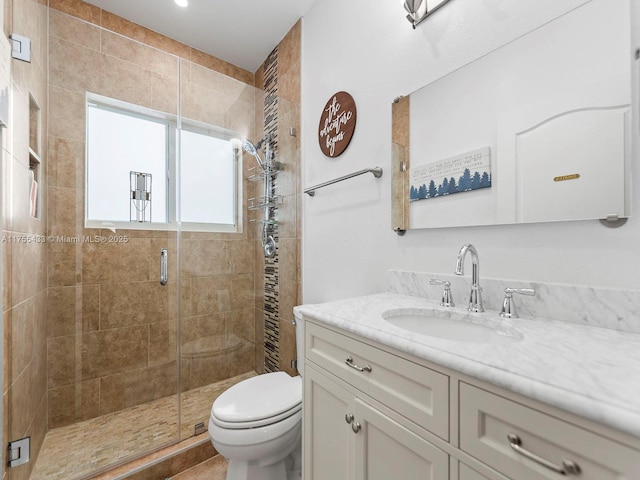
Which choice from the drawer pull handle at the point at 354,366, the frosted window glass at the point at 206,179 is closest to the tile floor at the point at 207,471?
the drawer pull handle at the point at 354,366

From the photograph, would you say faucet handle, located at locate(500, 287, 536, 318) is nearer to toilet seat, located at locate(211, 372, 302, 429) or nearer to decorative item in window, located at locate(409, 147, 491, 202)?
decorative item in window, located at locate(409, 147, 491, 202)

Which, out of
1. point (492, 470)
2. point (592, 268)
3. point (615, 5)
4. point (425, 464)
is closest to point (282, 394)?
point (425, 464)

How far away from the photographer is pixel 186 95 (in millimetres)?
2018

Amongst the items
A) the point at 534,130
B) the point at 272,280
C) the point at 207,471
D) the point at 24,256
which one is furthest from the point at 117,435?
the point at 534,130

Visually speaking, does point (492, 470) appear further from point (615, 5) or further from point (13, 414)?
point (13, 414)

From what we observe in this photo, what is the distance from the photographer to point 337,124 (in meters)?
1.63

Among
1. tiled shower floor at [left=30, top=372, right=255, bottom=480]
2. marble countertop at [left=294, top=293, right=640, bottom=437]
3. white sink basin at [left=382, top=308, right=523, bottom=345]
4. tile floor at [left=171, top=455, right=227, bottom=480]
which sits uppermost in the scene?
marble countertop at [left=294, top=293, right=640, bottom=437]

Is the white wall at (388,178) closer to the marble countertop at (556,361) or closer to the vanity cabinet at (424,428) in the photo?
the marble countertop at (556,361)

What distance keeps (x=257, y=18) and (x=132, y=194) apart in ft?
4.87

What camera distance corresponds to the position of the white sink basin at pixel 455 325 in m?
0.82

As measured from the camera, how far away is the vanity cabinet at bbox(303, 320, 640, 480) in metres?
0.44

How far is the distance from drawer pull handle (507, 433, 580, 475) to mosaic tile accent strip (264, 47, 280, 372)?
1770mm

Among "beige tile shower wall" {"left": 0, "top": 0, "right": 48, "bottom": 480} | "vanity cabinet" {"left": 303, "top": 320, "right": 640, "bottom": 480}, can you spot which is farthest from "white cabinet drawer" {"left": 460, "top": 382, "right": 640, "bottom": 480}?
"beige tile shower wall" {"left": 0, "top": 0, "right": 48, "bottom": 480}

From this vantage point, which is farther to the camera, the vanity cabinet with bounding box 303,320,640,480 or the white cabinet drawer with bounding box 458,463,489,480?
the white cabinet drawer with bounding box 458,463,489,480
